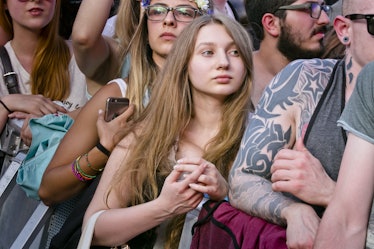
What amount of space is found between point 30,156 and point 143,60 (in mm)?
813

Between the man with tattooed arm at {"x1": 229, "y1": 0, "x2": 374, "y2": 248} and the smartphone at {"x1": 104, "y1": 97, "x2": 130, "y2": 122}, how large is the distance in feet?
3.06

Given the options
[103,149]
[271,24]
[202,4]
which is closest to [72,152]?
[103,149]

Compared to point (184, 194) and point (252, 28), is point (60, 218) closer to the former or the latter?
point (184, 194)

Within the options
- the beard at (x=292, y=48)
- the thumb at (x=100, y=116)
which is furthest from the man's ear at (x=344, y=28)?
the beard at (x=292, y=48)

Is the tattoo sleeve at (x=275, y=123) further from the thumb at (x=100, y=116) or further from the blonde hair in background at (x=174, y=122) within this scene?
the thumb at (x=100, y=116)

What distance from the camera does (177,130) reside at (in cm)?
399

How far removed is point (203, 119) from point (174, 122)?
0.15m

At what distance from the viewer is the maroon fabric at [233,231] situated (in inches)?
119

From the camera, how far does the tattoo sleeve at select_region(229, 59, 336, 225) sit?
3.37 meters

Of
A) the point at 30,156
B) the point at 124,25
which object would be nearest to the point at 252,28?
the point at 124,25

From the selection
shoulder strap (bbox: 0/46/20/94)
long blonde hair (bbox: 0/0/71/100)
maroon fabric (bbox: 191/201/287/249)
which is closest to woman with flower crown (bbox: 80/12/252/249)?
maroon fabric (bbox: 191/201/287/249)

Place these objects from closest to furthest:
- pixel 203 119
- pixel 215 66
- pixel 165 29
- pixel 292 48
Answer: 1. pixel 215 66
2. pixel 203 119
3. pixel 165 29
4. pixel 292 48

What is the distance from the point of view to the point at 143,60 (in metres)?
4.54

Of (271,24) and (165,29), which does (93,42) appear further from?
(271,24)
